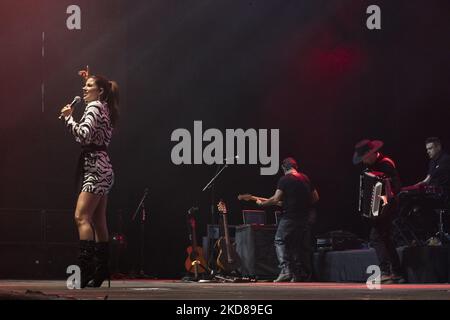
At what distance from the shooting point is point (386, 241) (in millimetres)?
10156

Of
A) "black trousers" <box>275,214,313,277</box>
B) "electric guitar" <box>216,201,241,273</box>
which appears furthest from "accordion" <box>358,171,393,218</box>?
"electric guitar" <box>216,201,241,273</box>

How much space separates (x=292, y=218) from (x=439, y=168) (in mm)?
2112

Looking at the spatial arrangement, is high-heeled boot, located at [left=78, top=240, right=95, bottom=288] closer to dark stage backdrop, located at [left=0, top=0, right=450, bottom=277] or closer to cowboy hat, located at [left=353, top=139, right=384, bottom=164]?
cowboy hat, located at [left=353, top=139, right=384, bottom=164]

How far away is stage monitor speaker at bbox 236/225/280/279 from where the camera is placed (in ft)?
41.2

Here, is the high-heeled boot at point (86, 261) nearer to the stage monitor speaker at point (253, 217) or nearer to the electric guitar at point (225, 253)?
the electric guitar at point (225, 253)

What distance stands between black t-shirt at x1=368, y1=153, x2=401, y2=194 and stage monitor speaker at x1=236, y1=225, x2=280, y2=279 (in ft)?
9.00

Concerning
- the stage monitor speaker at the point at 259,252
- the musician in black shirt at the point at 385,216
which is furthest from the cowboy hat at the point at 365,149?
the stage monitor speaker at the point at 259,252

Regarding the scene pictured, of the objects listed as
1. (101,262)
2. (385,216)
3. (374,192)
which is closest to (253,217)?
(374,192)

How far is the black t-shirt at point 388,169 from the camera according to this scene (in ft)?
33.2

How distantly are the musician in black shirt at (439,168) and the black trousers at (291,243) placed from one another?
1.79 m
